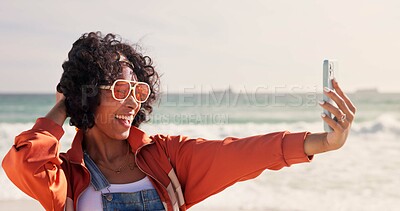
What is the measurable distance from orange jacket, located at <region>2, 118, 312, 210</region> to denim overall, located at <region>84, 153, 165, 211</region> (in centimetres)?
3

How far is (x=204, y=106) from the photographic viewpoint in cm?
2303

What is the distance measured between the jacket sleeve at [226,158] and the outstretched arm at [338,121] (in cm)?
8

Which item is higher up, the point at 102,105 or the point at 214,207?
the point at 102,105

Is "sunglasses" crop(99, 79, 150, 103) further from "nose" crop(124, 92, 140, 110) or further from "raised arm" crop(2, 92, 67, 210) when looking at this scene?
"raised arm" crop(2, 92, 67, 210)

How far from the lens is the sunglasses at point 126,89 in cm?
239

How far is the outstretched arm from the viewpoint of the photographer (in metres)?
1.91

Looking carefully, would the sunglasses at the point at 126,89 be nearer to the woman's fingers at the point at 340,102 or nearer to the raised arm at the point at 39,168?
the raised arm at the point at 39,168

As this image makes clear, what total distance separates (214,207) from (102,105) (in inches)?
136

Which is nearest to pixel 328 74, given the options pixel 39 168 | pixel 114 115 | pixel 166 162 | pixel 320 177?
pixel 166 162

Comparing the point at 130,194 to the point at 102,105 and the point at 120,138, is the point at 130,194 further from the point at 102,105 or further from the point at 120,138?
the point at 102,105

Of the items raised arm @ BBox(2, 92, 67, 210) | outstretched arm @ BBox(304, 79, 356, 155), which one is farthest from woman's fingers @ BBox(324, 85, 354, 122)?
raised arm @ BBox(2, 92, 67, 210)

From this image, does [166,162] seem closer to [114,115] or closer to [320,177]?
[114,115]

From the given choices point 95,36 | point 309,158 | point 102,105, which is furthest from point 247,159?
point 95,36

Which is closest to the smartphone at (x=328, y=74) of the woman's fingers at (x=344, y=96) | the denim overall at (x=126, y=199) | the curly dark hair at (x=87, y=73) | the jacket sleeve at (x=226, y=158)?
the woman's fingers at (x=344, y=96)
